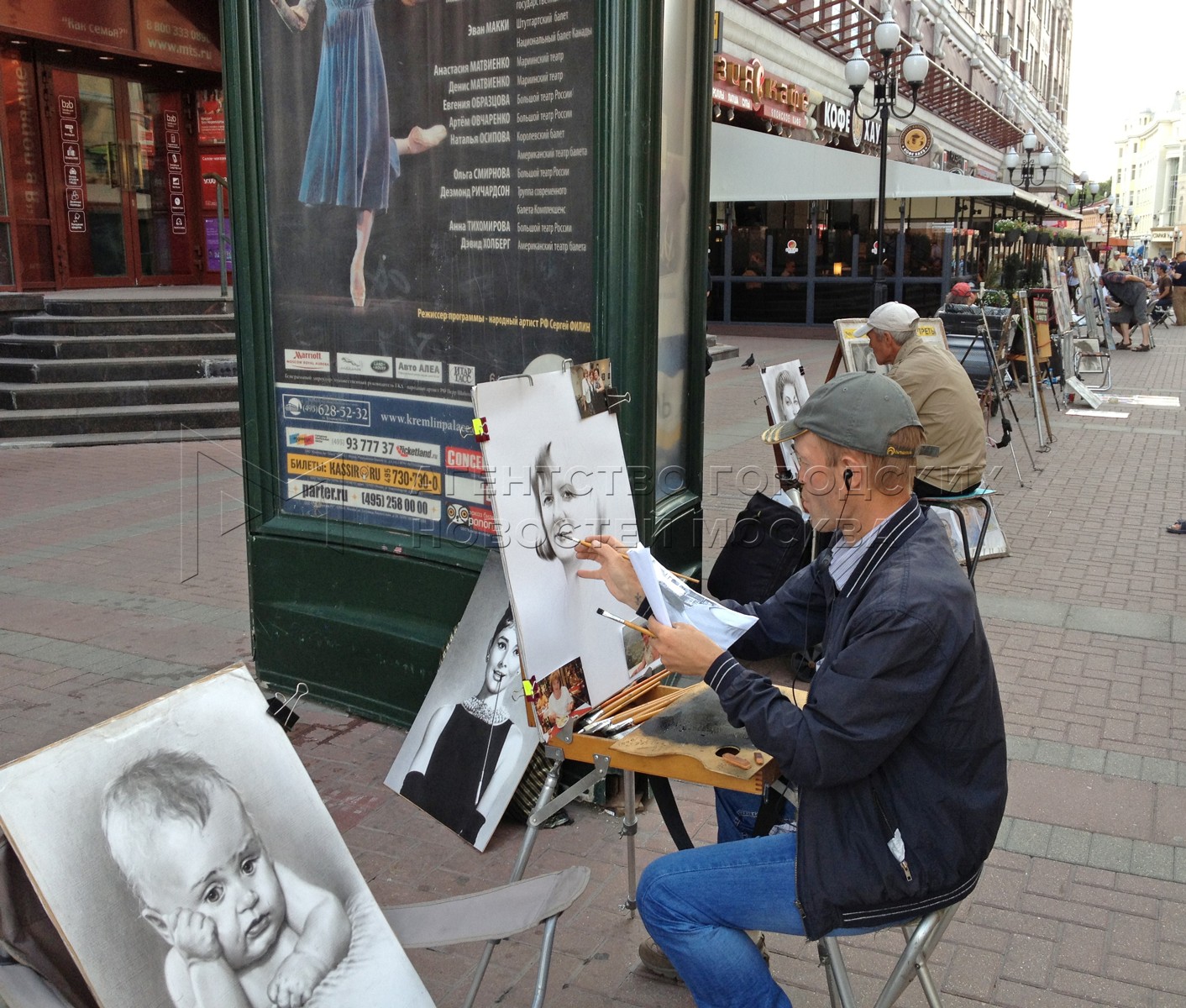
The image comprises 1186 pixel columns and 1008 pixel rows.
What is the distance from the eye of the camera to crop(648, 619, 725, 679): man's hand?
2334 millimetres

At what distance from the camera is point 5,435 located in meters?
10.8

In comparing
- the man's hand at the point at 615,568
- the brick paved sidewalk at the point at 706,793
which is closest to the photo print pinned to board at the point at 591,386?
the man's hand at the point at 615,568

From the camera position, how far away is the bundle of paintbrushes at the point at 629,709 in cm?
283

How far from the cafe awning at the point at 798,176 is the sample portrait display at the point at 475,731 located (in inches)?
432

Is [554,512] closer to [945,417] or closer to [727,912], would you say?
[727,912]

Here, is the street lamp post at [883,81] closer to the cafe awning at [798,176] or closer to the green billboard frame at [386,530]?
the cafe awning at [798,176]

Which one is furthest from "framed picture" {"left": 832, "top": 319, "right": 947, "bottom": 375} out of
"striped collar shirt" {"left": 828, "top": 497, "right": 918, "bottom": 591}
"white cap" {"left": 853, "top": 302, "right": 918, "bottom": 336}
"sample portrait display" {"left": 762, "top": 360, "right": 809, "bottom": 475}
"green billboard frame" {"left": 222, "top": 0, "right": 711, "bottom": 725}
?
"striped collar shirt" {"left": 828, "top": 497, "right": 918, "bottom": 591}

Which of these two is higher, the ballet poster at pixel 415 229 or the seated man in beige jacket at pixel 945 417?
the ballet poster at pixel 415 229

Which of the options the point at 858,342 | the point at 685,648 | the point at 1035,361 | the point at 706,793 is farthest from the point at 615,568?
the point at 1035,361

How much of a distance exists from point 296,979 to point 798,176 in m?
13.8

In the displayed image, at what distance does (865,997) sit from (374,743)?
229cm

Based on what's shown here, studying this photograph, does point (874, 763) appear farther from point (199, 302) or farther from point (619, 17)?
point (199, 302)

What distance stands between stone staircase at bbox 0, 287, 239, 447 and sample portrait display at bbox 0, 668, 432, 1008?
30.2 feet

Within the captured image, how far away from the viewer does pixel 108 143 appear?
14.6 meters
